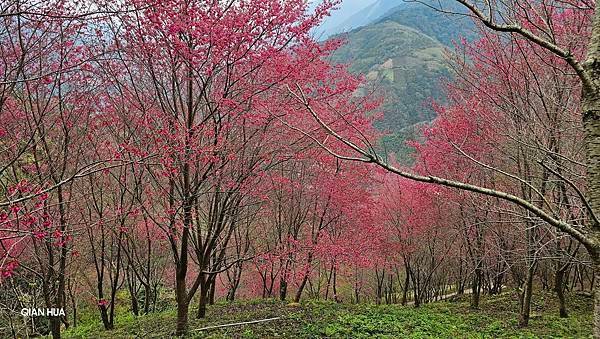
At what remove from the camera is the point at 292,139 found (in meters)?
8.41

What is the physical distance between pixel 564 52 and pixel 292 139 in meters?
6.87

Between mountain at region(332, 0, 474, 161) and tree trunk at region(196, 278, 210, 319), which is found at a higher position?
mountain at region(332, 0, 474, 161)

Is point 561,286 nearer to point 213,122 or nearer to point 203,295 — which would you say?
point 203,295

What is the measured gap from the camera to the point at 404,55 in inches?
3199

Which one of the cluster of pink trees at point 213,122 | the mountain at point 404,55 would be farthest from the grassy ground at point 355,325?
the mountain at point 404,55

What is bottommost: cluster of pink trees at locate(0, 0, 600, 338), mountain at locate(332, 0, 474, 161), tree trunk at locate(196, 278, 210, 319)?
tree trunk at locate(196, 278, 210, 319)

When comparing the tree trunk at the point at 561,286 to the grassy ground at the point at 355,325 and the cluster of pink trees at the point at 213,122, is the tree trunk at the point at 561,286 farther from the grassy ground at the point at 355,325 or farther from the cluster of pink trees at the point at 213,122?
the cluster of pink trees at the point at 213,122

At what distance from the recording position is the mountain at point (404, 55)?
209 feet

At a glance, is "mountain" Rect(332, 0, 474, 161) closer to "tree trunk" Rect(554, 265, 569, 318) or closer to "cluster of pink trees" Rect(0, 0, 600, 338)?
"tree trunk" Rect(554, 265, 569, 318)

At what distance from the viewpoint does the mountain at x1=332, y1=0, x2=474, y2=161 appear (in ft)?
209

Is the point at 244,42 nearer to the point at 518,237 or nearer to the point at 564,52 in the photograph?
the point at 564,52

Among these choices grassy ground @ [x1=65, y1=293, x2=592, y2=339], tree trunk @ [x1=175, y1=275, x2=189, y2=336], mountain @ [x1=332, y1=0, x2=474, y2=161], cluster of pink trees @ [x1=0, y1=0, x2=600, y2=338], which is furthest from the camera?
mountain @ [x1=332, y1=0, x2=474, y2=161]

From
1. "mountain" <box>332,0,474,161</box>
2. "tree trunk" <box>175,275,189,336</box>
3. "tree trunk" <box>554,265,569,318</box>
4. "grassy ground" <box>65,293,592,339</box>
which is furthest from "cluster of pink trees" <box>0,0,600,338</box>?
"mountain" <box>332,0,474,161</box>

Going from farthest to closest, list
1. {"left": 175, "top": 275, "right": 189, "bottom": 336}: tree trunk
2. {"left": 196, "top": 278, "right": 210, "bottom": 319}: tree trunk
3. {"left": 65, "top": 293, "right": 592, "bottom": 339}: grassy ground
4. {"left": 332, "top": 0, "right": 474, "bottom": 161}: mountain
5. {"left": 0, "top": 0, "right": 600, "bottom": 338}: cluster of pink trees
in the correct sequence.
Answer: {"left": 332, "top": 0, "right": 474, "bottom": 161}: mountain
{"left": 196, "top": 278, "right": 210, "bottom": 319}: tree trunk
{"left": 65, "top": 293, "right": 592, "bottom": 339}: grassy ground
{"left": 175, "top": 275, "right": 189, "bottom": 336}: tree trunk
{"left": 0, "top": 0, "right": 600, "bottom": 338}: cluster of pink trees
